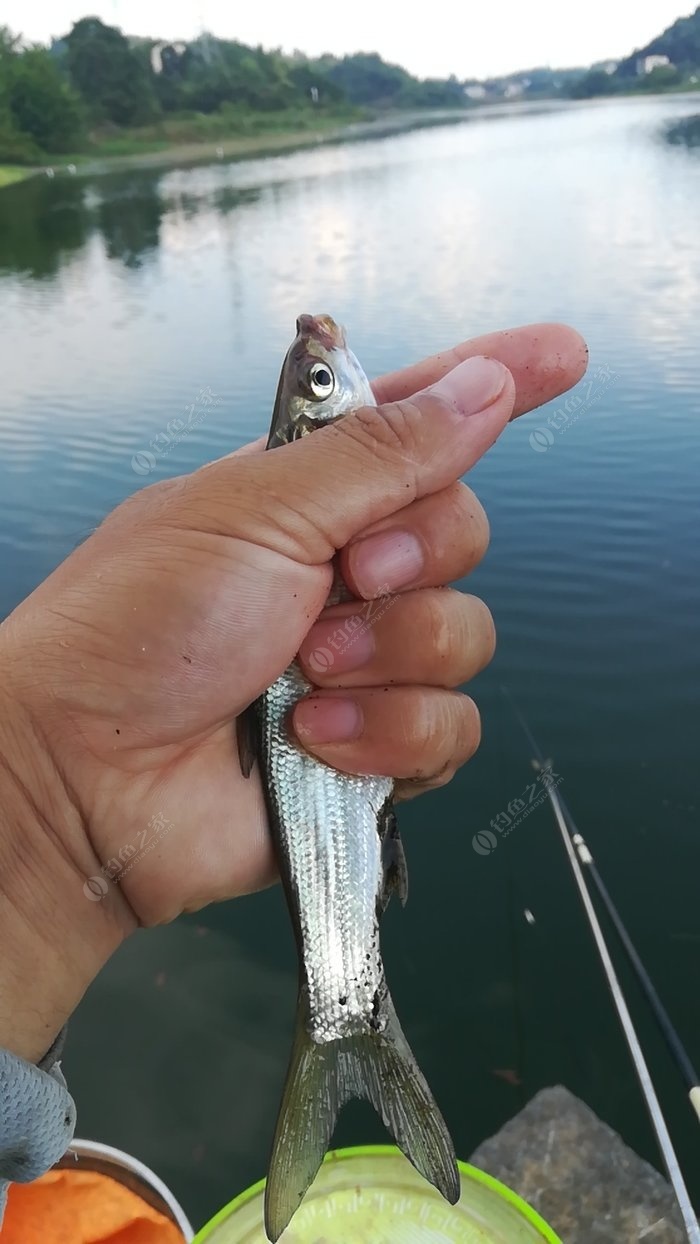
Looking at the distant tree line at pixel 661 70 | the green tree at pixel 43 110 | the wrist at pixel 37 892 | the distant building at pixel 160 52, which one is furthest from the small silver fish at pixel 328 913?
the distant tree line at pixel 661 70

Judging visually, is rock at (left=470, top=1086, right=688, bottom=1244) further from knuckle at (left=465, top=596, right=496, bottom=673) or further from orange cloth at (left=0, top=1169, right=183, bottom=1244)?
knuckle at (left=465, top=596, right=496, bottom=673)

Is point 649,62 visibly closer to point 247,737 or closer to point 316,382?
point 316,382

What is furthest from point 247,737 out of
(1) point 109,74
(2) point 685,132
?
(1) point 109,74

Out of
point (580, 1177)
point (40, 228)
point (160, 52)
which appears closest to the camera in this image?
point (580, 1177)

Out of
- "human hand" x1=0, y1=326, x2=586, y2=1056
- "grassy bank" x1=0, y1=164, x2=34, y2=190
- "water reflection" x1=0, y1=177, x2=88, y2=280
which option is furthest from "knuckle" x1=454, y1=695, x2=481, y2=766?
"grassy bank" x1=0, y1=164, x2=34, y2=190

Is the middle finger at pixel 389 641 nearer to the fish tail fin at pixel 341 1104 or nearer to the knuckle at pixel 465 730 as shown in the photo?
the knuckle at pixel 465 730

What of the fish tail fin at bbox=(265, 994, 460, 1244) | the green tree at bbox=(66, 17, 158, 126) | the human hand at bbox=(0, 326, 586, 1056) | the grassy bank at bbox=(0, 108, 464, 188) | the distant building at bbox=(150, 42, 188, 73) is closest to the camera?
the fish tail fin at bbox=(265, 994, 460, 1244)
